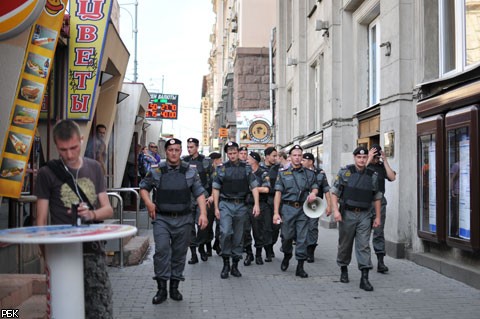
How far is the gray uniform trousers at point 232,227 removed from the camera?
8.62m

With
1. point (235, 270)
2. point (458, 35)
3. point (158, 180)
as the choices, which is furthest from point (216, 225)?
point (458, 35)

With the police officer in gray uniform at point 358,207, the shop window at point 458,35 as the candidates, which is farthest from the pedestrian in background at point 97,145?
the shop window at point 458,35

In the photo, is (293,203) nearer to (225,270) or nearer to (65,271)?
(225,270)

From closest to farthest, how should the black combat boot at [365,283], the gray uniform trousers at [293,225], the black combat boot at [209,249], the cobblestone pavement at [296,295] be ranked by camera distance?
the cobblestone pavement at [296,295]
the black combat boot at [365,283]
the gray uniform trousers at [293,225]
the black combat boot at [209,249]

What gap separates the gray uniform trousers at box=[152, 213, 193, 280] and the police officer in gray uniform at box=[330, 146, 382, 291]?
2200 mm

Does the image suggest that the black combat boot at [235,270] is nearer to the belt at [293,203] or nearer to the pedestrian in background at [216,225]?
the pedestrian in background at [216,225]

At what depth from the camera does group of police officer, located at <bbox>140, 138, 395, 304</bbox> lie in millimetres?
6926

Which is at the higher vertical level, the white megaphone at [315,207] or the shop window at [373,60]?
the shop window at [373,60]

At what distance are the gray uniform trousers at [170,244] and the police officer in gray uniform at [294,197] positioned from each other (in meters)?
2.24

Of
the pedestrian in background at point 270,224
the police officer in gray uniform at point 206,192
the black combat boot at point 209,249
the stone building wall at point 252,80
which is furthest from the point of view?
the stone building wall at point 252,80

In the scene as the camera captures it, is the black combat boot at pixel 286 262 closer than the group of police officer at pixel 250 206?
No

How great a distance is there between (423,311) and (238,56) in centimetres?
2587

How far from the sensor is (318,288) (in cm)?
774

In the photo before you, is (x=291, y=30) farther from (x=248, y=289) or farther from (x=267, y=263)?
(x=248, y=289)
